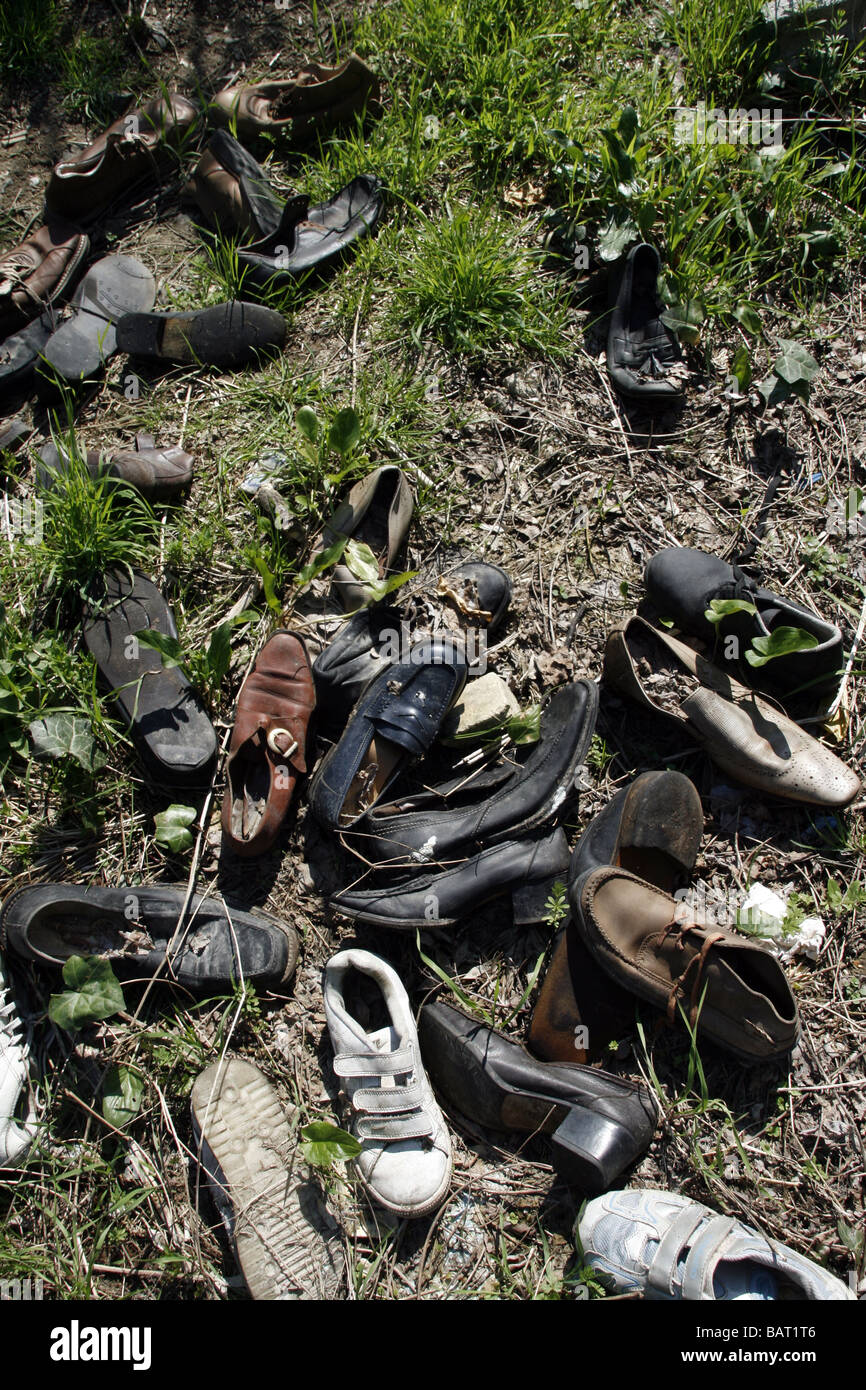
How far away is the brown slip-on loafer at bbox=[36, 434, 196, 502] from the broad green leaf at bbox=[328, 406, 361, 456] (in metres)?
0.55

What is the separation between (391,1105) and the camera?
2.35m

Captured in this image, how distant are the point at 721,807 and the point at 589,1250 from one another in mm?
1273

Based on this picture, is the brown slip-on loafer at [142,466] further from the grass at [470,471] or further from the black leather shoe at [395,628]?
the black leather shoe at [395,628]

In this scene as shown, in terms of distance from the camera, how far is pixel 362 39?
368 cm

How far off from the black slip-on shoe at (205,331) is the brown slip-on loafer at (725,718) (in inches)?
68.9

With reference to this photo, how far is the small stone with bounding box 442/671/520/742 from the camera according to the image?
8.80ft

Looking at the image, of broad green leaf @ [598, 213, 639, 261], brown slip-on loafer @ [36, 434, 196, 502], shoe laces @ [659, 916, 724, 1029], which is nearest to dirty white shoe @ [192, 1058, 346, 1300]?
shoe laces @ [659, 916, 724, 1029]

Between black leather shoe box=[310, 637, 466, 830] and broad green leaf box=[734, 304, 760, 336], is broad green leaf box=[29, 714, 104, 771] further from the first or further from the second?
broad green leaf box=[734, 304, 760, 336]

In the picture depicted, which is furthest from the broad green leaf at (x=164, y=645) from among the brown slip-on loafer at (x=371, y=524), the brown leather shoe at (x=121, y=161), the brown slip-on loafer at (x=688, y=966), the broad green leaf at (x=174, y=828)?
the brown leather shoe at (x=121, y=161)

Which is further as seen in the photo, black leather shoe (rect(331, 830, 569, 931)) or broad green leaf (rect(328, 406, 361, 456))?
broad green leaf (rect(328, 406, 361, 456))

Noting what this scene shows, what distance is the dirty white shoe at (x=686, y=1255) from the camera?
212 centimetres

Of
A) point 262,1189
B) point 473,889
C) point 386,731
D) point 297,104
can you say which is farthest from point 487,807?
point 297,104

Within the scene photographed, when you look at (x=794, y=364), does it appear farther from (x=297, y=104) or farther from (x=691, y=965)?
(x=297, y=104)

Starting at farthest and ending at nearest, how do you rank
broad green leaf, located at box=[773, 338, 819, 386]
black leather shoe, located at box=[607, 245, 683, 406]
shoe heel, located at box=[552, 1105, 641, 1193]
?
black leather shoe, located at box=[607, 245, 683, 406], broad green leaf, located at box=[773, 338, 819, 386], shoe heel, located at box=[552, 1105, 641, 1193]
